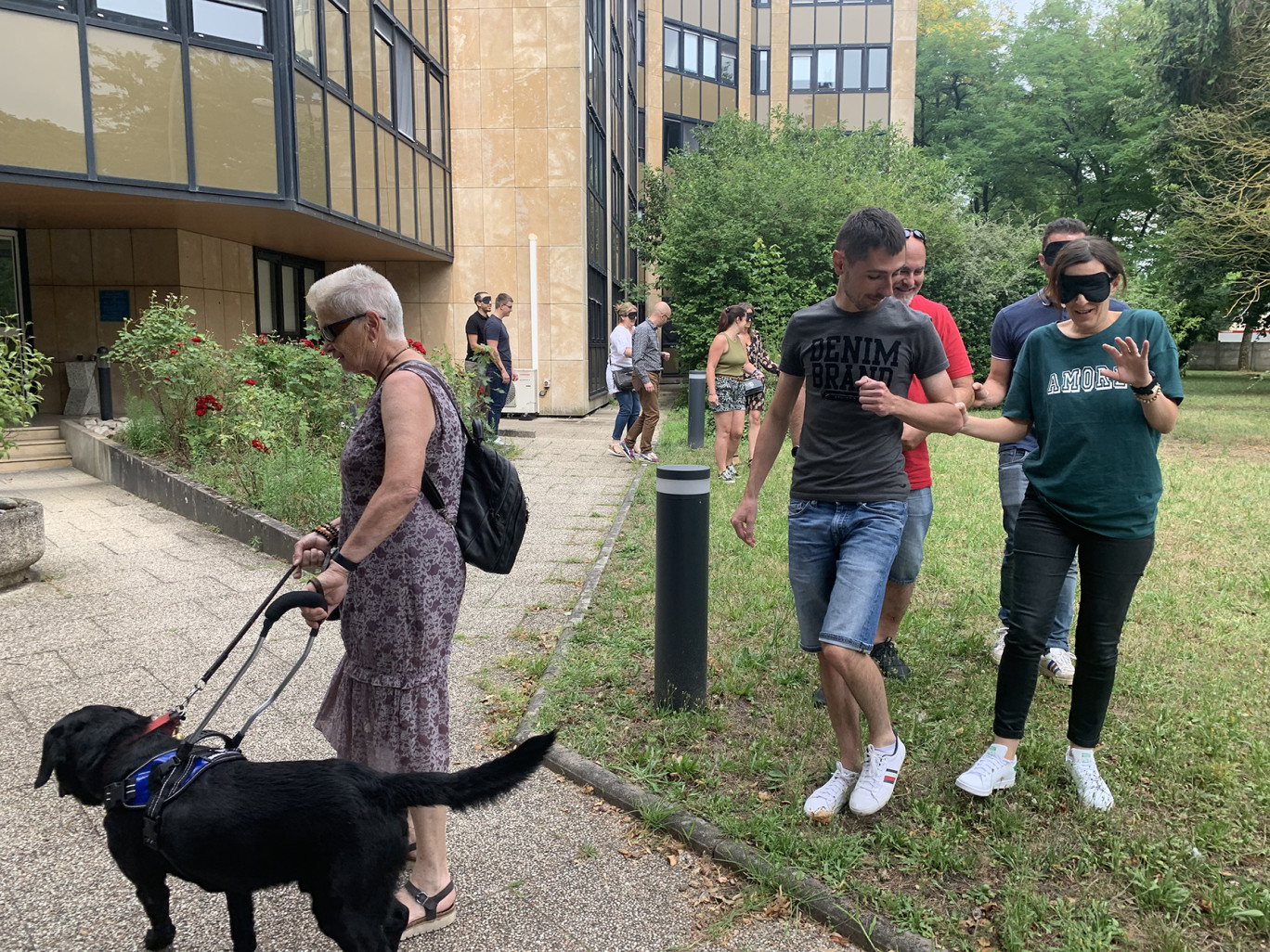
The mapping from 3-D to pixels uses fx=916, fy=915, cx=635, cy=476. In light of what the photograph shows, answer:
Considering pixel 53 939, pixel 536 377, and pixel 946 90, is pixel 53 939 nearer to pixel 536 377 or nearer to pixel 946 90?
pixel 536 377

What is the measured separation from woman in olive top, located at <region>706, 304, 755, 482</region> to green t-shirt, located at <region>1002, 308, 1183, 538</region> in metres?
6.52

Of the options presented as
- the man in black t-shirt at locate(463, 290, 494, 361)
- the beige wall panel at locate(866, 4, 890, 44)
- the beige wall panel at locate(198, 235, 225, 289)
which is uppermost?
the beige wall panel at locate(866, 4, 890, 44)

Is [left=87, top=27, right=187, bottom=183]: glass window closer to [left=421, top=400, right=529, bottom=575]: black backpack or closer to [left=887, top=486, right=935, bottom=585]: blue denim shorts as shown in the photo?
[left=421, top=400, right=529, bottom=575]: black backpack

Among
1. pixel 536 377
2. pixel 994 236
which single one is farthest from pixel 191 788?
pixel 994 236

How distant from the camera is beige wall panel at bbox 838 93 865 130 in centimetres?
3731

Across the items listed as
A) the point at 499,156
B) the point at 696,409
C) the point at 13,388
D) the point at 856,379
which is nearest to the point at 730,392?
the point at 696,409

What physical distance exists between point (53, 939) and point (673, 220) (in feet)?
61.3

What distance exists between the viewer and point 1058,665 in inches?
175

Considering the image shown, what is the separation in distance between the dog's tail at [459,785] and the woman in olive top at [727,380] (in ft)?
25.4

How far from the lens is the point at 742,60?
3800 centimetres

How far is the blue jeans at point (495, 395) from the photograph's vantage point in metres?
12.1

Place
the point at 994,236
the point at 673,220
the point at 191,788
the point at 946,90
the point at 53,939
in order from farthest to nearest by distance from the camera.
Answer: the point at 946,90 → the point at 994,236 → the point at 673,220 → the point at 53,939 → the point at 191,788

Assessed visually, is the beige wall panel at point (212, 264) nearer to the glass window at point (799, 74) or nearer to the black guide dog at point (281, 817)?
the black guide dog at point (281, 817)

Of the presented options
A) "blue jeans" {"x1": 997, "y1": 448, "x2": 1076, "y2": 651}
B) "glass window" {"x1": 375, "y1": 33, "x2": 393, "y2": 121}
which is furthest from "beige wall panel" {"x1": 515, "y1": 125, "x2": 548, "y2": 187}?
"blue jeans" {"x1": 997, "y1": 448, "x2": 1076, "y2": 651}
